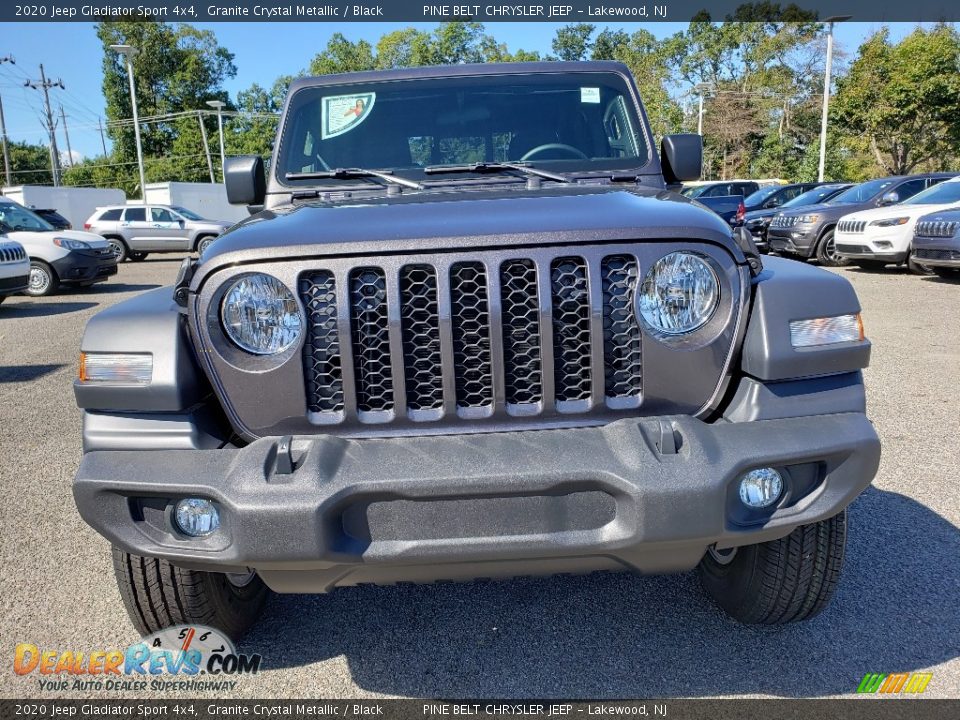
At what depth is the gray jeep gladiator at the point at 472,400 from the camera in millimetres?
1954

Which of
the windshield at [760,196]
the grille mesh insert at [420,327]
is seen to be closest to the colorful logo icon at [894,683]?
the grille mesh insert at [420,327]

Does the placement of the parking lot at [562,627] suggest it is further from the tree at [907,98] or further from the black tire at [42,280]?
the tree at [907,98]

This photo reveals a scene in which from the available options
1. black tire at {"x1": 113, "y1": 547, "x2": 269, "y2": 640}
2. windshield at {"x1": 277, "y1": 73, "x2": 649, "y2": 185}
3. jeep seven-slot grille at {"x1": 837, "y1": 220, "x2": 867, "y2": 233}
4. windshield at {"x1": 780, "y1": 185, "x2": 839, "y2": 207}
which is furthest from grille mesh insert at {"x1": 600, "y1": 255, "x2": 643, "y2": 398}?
windshield at {"x1": 780, "y1": 185, "x2": 839, "y2": 207}

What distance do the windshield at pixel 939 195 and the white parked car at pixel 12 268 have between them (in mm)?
13843

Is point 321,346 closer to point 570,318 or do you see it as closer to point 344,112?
point 570,318

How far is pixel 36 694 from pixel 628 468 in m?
2.04

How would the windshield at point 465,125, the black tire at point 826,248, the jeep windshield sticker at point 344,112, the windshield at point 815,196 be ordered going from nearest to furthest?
the windshield at point 465,125 < the jeep windshield sticker at point 344,112 < the black tire at point 826,248 < the windshield at point 815,196

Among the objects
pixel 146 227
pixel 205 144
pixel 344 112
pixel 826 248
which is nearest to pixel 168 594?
pixel 344 112

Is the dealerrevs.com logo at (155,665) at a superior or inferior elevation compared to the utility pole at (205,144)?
inferior

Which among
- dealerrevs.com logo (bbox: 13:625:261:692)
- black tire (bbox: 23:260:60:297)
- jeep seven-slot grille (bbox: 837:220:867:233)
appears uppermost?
jeep seven-slot grille (bbox: 837:220:867:233)

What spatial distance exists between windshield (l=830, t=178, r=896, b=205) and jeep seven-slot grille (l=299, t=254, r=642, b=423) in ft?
46.5

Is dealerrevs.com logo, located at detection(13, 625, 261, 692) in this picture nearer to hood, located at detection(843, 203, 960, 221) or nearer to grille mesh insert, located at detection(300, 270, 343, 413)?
grille mesh insert, located at detection(300, 270, 343, 413)

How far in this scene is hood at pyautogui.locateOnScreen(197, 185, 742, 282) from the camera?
6.89 ft

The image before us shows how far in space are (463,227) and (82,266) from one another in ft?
44.7
